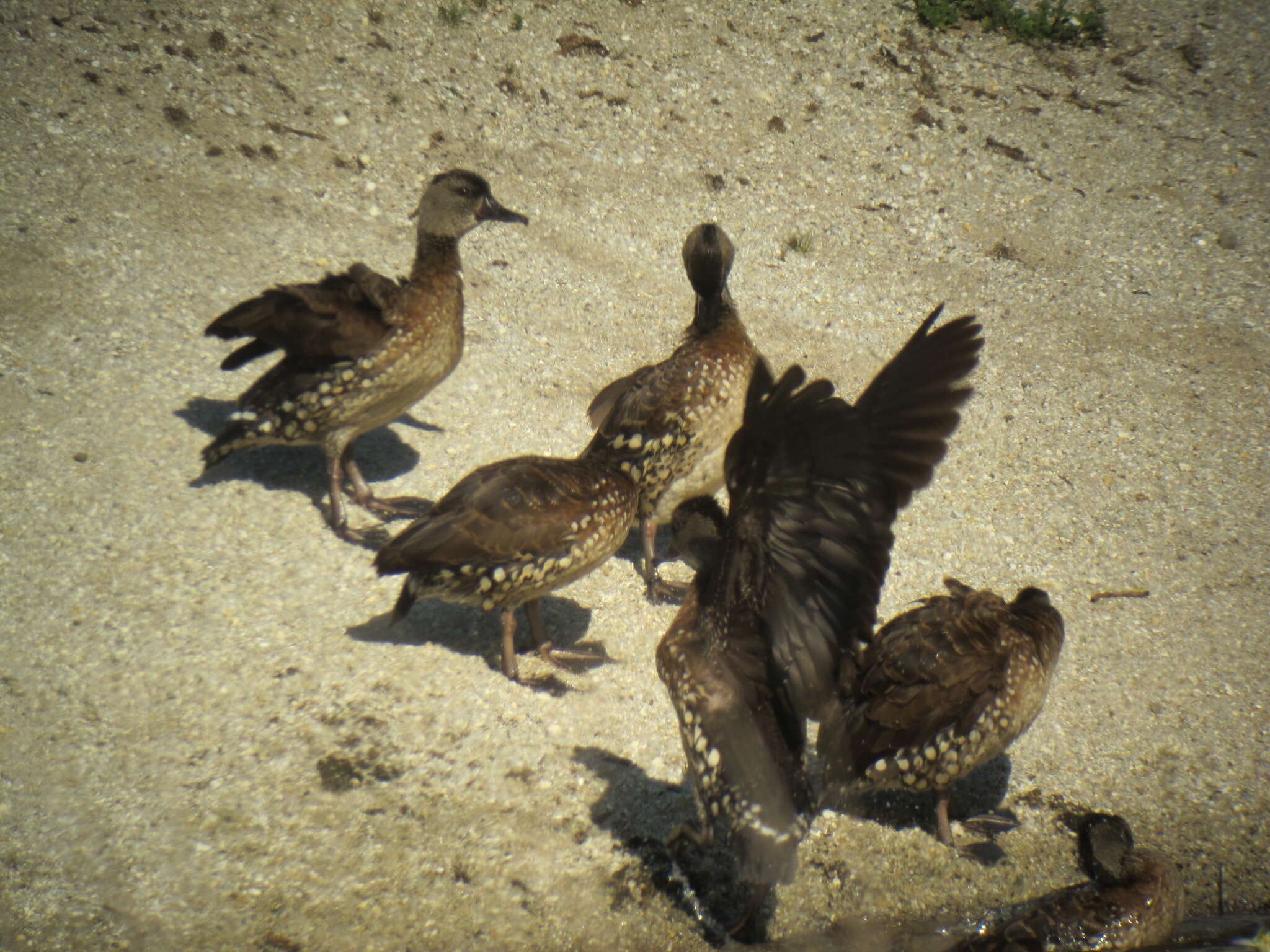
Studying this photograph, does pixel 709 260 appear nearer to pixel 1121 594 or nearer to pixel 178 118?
pixel 1121 594

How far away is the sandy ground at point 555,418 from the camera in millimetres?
4062

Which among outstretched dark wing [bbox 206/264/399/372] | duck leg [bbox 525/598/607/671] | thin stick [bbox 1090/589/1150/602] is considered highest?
outstretched dark wing [bbox 206/264/399/372]

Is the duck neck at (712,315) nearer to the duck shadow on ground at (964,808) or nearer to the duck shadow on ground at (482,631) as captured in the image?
the duck shadow on ground at (482,631)

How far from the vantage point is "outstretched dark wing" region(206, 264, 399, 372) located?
5.42 metres

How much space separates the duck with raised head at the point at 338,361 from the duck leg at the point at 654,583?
124 cm

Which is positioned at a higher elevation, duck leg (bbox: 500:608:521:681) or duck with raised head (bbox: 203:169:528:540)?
duck with raised head (bbox: 203:169:528:540)

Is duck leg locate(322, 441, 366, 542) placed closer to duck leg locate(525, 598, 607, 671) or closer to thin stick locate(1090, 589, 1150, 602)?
duck leg locate(525, 598, 607, 671)

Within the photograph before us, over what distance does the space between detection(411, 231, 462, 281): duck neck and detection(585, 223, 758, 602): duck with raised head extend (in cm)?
118

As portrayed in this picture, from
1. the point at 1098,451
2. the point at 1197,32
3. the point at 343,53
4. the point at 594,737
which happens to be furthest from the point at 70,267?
the point at 1197,32

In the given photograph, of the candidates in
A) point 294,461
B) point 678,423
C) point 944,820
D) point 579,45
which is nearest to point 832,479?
point 944,820

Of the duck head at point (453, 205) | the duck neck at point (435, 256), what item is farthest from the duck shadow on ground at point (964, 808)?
the duck head at point (453, 205)

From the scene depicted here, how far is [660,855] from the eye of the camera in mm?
4176

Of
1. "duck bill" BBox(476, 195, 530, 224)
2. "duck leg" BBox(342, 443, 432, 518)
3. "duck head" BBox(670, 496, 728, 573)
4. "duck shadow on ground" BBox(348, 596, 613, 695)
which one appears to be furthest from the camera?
"duck bill" BBox(476, 195, 530, 224)

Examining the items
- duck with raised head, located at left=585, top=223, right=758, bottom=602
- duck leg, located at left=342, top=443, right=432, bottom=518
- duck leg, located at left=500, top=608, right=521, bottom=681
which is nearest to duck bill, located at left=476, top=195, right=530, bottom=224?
duck with raised head, located at left=585, top=223, right=758, bottom=602
